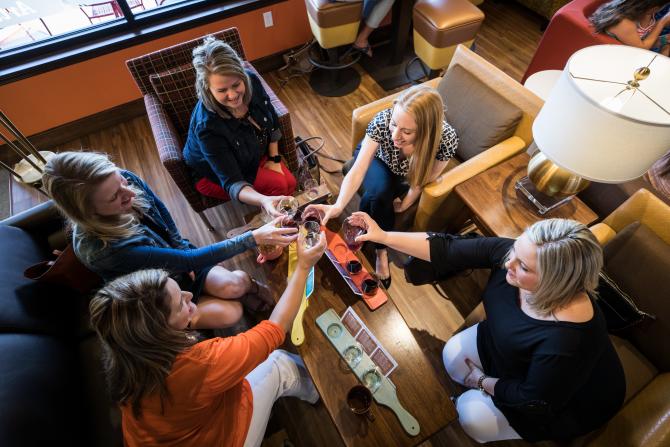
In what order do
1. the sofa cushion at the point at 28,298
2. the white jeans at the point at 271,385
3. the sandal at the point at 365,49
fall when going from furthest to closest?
the sandal at the point at 365,49
the sofa cushion at the point at 28,298
the white jeans at the point at 271,385

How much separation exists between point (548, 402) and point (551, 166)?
1.03 meters

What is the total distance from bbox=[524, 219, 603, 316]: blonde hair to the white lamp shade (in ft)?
1.12

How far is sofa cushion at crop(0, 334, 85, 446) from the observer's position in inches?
50.4

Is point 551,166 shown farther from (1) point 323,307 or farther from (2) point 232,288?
(2) point 232,288

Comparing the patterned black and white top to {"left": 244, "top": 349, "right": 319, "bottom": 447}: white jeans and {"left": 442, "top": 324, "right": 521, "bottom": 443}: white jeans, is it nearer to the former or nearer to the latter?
{"left": 442, "top": 324, "right": 521, "bottom": 443}: white jeans

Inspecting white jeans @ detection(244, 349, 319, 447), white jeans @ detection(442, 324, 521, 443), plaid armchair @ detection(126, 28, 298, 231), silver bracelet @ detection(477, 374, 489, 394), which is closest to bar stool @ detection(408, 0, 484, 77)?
plaid armchair @ detection(126, 28, 298, 231)

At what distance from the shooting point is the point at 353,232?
174 centimetres

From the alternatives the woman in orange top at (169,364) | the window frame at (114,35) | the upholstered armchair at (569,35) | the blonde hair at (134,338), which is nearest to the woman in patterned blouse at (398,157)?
the woman in orange top at (169,364)

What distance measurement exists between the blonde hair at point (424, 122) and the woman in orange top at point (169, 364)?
100cm

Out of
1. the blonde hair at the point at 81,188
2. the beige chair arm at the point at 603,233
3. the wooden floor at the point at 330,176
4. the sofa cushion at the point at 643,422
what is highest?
the blonde hair at the point at 81,188

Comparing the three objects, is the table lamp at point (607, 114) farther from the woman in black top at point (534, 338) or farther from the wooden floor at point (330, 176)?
the wooden floor at point (330, 176)

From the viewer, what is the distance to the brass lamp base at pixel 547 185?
5.40 feet

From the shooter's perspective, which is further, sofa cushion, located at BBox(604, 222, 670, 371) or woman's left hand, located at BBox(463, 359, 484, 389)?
woman's left hand, located at BBox(463, 359, 484, 389)

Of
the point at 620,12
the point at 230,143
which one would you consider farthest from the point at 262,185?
the point at 620,12
